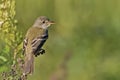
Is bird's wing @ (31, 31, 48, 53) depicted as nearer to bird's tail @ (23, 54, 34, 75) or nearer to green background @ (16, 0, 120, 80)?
bird's tail @ (23, 54, 34, 75)

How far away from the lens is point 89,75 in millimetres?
11469

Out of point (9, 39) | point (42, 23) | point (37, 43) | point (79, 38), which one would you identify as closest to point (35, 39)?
point (37, 43)

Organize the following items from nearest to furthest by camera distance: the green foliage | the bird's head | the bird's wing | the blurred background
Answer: the green foliage → the bird's wing → the bird's head → the blurred background

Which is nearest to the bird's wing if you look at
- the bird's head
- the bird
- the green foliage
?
the bird

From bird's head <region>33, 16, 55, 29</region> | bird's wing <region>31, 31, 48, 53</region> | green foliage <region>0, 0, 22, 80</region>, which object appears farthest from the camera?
bird's head <region>33, 16, 55, 29</region>

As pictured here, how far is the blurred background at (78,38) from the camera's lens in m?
11.7

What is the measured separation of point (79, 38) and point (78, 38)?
50mm

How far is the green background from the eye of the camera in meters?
11.7

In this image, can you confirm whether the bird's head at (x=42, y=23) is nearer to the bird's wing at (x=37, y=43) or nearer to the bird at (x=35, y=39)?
the bird at (x=35, y=39)

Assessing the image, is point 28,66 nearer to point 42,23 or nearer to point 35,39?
point 35,39

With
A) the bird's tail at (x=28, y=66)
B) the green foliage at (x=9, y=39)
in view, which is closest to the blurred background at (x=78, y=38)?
the bird's tail at (x=28, y=66)

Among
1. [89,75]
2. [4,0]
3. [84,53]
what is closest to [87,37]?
[84,53]

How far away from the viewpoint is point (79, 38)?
12.8m

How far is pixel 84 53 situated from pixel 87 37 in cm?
45
